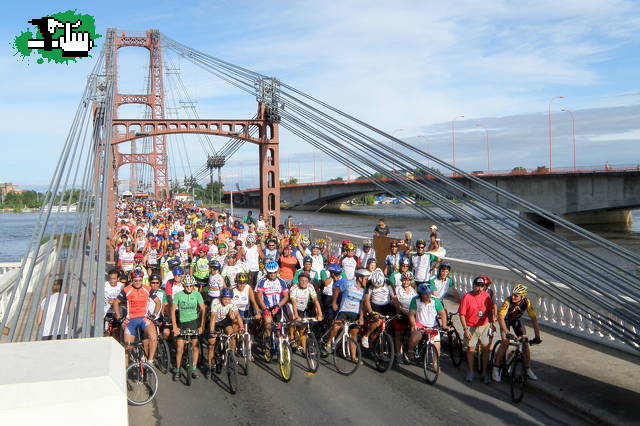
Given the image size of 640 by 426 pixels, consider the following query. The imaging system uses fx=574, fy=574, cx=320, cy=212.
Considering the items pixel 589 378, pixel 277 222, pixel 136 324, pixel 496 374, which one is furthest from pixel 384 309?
pixel 277 222

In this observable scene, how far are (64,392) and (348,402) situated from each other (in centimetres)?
551

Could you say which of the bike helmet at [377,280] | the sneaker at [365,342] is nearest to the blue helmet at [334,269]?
the bike helmet at [377,280]

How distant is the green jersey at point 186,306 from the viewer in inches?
331

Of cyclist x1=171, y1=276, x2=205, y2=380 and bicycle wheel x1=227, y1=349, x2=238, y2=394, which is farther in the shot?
cyclist x1=171, y1=276, x2=205, y2=380

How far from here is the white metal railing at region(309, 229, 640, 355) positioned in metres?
8.93

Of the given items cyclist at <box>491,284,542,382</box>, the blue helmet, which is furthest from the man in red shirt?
the blue helmet

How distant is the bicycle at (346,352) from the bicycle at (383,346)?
290 mm

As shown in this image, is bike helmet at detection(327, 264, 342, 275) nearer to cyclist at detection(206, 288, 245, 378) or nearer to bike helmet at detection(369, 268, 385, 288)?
bike helmet at detection(369, 268, 385, 288)

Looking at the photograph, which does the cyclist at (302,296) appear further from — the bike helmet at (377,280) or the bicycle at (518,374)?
the bicycle at (518,374)

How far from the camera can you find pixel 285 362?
27.1 ft

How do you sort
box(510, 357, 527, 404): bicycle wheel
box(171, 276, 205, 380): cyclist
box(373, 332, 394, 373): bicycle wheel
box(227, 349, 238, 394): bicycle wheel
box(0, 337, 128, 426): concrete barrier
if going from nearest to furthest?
box(0, 337, 128, 426): concrete barrier, box(510, 357, 527, 404): bicycle wheel, box(227, 349, 238, 394): bicycle wheel, box(171, 276, 205, 380): cyclist, box(373, 332, 394, 373): bicycle wheel

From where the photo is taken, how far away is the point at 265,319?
8961 mm

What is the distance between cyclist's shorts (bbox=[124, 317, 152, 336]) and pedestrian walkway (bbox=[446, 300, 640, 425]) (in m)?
5.00

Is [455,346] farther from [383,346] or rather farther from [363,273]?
[363,273]
